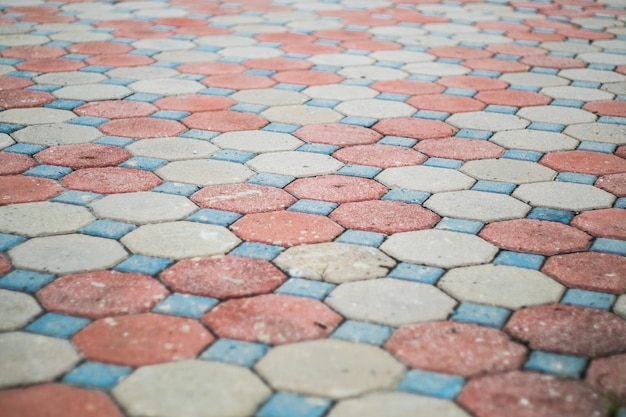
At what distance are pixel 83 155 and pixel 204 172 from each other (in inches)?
16.3

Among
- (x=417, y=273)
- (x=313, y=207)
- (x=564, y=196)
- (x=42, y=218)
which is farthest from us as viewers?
(x=564, y=196)

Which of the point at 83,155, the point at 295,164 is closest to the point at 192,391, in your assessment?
the point at 295,164

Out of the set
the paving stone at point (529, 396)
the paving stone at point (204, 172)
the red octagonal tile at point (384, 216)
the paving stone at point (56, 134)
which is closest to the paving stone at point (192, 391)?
the paving stone at point (529, 396)

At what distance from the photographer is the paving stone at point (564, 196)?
2100 mm

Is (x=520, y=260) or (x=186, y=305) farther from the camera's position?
(x=520, y=260)

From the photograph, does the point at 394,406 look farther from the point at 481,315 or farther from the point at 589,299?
the point at 589,299

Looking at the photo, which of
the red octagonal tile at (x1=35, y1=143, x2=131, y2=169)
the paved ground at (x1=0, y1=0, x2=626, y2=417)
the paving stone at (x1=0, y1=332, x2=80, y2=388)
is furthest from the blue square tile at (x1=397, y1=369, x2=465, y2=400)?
the red octagonal tile at (x1=35, y1=143, x2=131, y2=169)

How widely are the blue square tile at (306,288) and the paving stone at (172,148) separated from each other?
0.88m

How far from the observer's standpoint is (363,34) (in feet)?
13.7

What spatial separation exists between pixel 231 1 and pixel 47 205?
3.39m

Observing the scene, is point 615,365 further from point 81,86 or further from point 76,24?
point 76,24

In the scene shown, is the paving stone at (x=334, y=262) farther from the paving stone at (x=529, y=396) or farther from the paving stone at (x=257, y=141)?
the paving stone at (x=257, y=141)

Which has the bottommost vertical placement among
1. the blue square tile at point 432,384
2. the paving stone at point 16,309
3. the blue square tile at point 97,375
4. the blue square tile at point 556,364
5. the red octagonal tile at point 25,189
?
the blue square tile at point 556,364

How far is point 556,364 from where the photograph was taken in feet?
4.52
